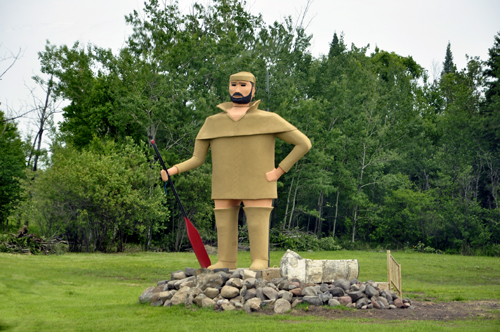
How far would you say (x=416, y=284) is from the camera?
12.8 m

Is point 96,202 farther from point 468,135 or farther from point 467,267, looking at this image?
point 468,135

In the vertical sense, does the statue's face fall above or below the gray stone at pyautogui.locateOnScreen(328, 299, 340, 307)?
above

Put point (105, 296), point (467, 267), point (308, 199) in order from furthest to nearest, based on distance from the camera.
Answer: point (308, 199), point (467, 267), point (105, 296)

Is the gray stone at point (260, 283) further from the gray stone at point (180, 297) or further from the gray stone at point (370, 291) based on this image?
the gray stone at point (370, 291)

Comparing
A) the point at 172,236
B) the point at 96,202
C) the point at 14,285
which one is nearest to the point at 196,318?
the point at 14,285

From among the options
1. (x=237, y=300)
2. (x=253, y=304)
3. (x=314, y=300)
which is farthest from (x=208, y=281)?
(x=314, y=300)

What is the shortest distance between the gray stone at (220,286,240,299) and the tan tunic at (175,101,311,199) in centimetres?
166

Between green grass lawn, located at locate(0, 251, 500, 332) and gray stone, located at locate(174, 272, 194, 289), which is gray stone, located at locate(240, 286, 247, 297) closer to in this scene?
green grass lawn, located at locate(0, 251, 500, 332)

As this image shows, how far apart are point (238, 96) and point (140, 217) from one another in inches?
431

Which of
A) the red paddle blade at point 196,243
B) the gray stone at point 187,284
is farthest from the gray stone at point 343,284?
the gray stone at point 187,284

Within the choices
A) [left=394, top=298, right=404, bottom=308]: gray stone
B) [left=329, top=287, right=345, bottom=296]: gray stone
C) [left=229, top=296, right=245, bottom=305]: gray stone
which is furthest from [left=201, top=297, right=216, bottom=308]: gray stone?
[left=394, top=298, right=404, bottom=308]: gray stone

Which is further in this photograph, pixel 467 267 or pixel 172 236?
pixel 172 236

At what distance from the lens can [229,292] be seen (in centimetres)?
796

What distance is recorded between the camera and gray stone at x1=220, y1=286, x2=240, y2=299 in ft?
26.1
